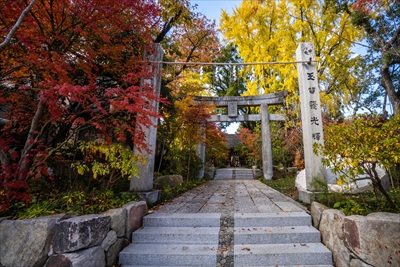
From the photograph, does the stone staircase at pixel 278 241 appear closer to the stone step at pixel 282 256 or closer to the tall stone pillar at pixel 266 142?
the stone step at pixel 282 256

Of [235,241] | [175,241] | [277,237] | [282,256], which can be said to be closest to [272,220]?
[277,237]

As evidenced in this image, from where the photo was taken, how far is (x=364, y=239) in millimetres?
2162

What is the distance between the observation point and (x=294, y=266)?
2367 mm

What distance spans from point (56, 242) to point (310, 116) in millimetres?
5110

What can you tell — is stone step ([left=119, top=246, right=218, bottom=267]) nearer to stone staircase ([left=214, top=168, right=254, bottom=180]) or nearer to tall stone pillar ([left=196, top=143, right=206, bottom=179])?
tall stone pillar ([left=196, top=143, right=206, bottom=179])

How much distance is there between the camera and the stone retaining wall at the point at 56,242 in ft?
7.04

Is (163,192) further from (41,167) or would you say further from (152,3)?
(152,3)

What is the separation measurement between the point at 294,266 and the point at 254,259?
1.72 ft

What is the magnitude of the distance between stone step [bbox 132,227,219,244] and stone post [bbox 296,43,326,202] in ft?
7.95

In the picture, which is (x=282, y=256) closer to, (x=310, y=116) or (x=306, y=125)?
(x=306, y=125)

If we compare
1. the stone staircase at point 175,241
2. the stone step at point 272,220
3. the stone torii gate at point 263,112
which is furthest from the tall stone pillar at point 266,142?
the stone staircase at point 175,241

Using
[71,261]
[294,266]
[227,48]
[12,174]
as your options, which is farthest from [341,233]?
[227,48]

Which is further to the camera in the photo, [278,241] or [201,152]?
[201,152]

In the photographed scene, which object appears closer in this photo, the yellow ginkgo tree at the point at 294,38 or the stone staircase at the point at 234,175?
the yellow ginkgo tree at the point at 294,38
